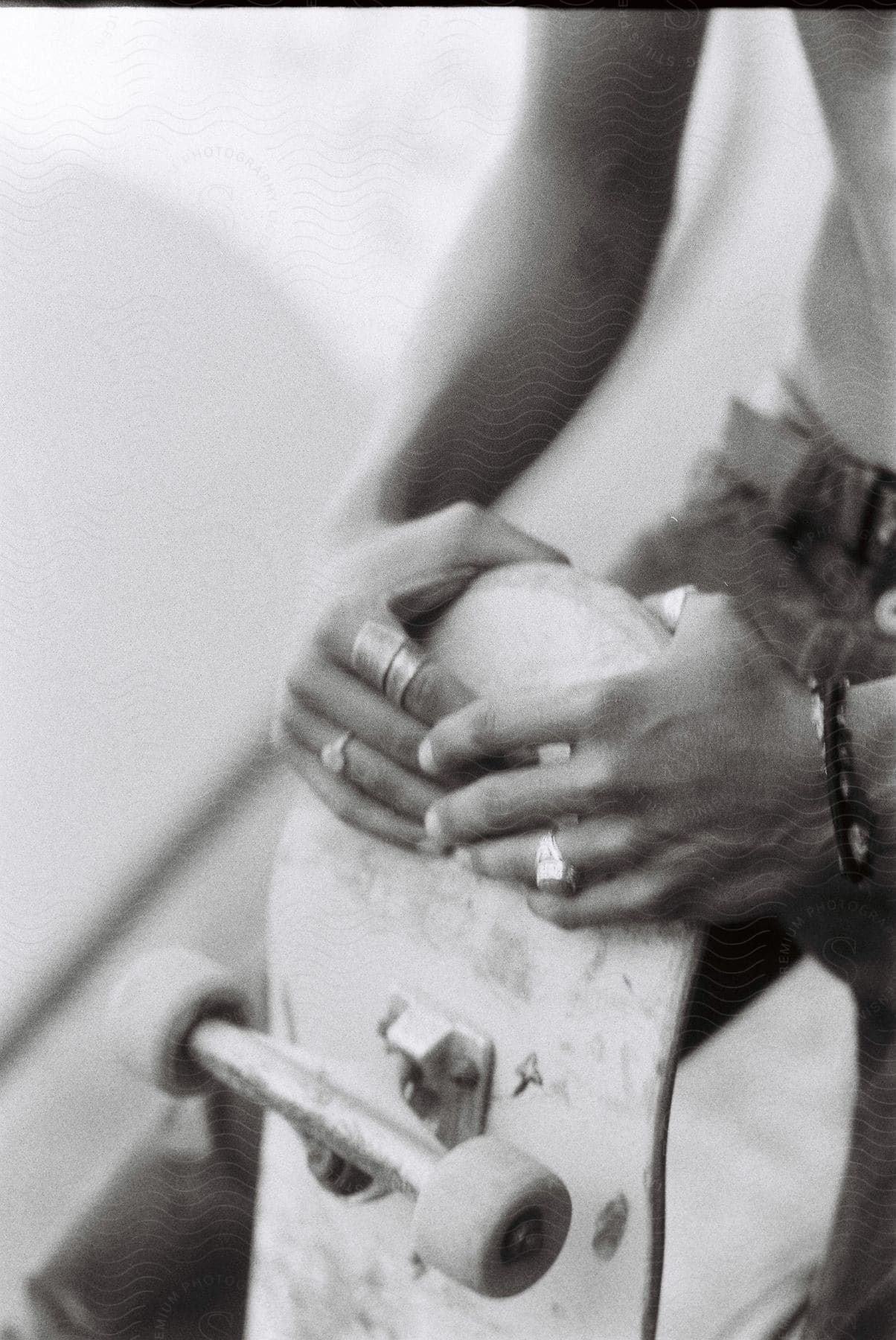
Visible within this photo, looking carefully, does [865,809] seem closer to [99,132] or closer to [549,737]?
[549,737]

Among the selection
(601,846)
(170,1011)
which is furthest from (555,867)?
(170,1011)

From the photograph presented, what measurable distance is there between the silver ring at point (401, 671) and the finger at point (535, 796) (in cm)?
8

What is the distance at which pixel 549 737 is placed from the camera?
78 cm

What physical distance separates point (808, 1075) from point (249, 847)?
40 cm

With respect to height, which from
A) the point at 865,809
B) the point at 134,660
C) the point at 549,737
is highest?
the point at 134,660

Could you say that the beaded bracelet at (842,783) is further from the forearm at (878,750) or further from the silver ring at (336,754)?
the silver ring at (336,754)

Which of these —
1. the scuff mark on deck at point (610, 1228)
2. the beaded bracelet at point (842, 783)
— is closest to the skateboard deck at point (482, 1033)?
the scuff mark on deck at point (610, 1228)

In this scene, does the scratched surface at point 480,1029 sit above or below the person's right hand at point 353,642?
below

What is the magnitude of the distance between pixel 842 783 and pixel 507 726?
0.69 feet

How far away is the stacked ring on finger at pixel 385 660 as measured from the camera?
0.82 m

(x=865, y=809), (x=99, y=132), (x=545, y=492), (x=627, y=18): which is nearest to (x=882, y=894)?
(x=865, y=809)

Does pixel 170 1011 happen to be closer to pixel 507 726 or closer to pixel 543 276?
pixel 507 726

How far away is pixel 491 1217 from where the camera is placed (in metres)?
0.71

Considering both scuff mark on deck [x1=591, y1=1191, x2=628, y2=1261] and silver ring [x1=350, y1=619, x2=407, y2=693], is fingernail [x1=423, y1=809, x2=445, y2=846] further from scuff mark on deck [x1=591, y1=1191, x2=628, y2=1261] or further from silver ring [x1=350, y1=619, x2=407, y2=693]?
scuff mark on deck [x1=591, y1=1191, x2=628, y2=1261]
